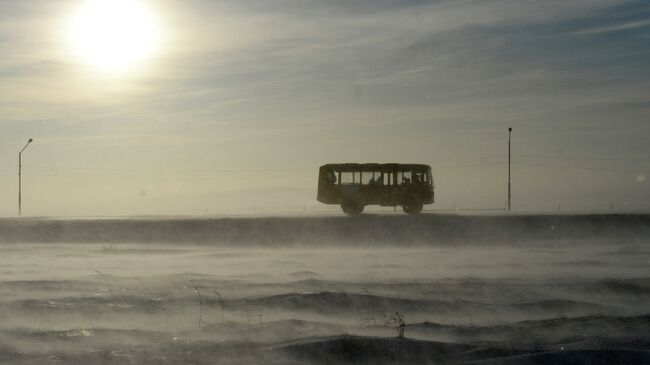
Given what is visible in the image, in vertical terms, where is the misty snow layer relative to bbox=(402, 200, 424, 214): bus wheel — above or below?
below

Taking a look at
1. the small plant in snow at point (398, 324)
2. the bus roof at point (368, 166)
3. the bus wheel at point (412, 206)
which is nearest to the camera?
the small plant in snow at point (398, 324)

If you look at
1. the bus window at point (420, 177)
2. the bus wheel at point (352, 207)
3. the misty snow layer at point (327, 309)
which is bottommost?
the misty snow layer at point (327, 309)

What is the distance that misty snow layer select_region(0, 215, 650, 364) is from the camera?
10.8 m

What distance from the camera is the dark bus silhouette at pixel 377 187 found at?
1766 inches

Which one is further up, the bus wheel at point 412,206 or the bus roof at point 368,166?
the bus roof at point 368,166

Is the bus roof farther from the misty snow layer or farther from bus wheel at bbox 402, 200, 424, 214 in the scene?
the misty snow layer

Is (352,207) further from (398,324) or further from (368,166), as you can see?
(398,324)

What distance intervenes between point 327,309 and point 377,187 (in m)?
29.7

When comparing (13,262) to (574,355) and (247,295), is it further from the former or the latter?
(574,355)

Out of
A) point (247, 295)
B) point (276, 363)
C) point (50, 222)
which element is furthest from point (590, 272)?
point (50, 222)

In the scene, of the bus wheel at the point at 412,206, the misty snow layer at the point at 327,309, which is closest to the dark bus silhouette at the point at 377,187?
the bus wheel at the point at 412,206

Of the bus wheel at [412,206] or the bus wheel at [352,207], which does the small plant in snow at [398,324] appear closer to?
the bus wheel at [352,207]

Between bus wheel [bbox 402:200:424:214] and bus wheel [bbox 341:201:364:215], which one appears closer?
bus wheel [bbox 341:201:364:215]

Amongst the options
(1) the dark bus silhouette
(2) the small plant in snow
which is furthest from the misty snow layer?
(1) the dark bus silhouette
